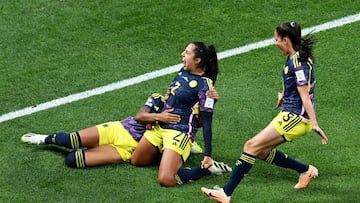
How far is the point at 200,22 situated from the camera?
1482cm

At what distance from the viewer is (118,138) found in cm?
1112

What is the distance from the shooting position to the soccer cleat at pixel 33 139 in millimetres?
11375

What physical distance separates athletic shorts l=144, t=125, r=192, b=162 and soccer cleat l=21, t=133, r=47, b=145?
117 centimetres

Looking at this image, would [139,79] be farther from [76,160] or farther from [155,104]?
[76,160]

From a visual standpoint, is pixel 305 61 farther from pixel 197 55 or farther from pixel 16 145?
pixel 16 145

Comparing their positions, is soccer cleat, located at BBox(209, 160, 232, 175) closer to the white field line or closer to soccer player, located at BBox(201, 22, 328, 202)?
soccer player, located at BBox(201, 22, 328, 202)

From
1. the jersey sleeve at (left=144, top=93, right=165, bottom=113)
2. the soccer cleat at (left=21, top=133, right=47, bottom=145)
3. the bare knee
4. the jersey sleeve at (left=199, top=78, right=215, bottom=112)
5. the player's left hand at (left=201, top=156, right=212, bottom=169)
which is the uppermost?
the jersey sleeve at (left=199, top=78, right=215, bottom=112)

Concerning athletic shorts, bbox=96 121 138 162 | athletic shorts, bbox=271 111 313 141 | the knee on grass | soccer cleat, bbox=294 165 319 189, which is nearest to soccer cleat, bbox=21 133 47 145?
the knee on grass

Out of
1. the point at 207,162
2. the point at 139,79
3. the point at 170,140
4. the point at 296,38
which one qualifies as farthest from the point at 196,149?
the point at 139,79

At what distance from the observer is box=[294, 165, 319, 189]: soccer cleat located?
10562 mm

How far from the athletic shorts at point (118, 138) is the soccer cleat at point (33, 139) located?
637mm

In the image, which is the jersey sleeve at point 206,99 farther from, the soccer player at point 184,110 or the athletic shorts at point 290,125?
the athletic shorts at point 290,125

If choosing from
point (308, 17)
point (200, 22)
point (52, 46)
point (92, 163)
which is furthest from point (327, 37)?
point (92, 163)

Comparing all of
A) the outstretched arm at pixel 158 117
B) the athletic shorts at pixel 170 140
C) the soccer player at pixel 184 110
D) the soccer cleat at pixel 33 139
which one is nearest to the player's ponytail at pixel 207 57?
the soccer player at pixel 184 110
